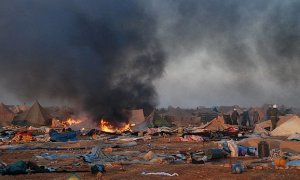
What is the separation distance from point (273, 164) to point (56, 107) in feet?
175

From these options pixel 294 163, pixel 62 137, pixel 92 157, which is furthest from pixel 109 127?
pixel 294 163

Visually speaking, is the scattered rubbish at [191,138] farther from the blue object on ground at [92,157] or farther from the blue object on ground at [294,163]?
the blue object on ground at [294,163]

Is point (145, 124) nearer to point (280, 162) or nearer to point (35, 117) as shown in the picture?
point (35, 117)

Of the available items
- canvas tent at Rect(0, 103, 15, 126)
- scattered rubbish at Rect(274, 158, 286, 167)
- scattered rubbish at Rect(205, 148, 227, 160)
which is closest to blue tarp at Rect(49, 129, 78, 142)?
scattered rubbish at Rect(205, 148, 227, 160)

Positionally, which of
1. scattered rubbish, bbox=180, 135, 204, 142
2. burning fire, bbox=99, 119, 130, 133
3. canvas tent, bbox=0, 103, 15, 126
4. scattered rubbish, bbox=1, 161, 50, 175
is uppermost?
canvas tent, bbox=0, 103, 15, 126

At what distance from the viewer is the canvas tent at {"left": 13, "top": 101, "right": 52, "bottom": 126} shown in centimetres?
4716

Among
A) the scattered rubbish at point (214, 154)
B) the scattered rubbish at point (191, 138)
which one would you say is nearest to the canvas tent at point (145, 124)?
the scattered rubbish at point (191, 138)

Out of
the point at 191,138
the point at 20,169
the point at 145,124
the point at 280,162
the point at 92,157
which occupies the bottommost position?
the point at 20,169

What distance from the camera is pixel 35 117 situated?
4759 centimetres

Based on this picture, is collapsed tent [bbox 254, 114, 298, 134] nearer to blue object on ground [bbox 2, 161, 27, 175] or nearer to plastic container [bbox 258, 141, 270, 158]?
plastic container [bbox 258, 141, 270, 158]

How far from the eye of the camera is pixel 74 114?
5019 cm

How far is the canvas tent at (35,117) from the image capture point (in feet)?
155

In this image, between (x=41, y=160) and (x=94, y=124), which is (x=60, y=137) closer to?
(x=41, y=160)

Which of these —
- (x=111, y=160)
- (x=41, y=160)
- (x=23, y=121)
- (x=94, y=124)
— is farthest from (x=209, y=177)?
(x=23, y=121)
